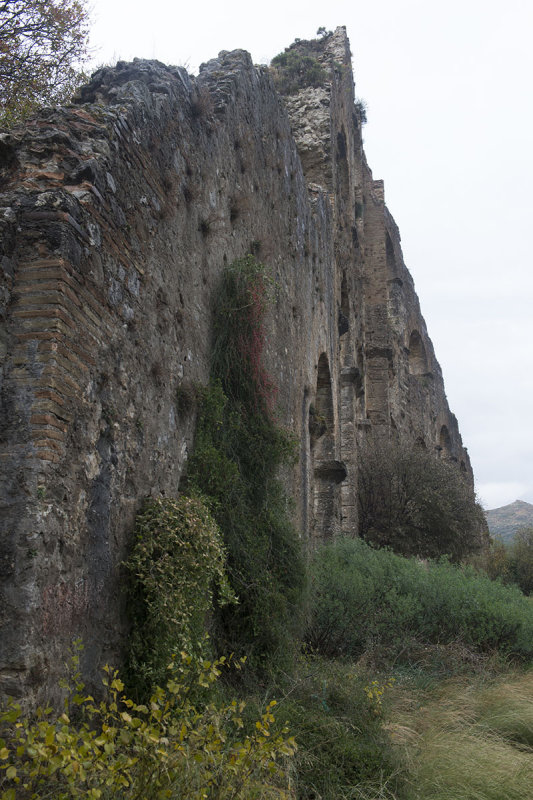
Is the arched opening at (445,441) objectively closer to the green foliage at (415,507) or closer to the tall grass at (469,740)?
the green foliage at (415,507)

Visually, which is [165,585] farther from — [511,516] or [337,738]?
[511,516]

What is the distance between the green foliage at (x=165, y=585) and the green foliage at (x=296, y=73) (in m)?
12.1

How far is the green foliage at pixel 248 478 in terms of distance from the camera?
5020 millimetres

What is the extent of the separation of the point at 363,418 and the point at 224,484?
12107 mm

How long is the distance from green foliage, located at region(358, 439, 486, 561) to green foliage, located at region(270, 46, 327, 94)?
8.03 m

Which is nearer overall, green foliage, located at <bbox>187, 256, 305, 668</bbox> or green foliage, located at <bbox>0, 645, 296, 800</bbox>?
green foliage, located at <bbox>0, 645, 296, 800</bbox>

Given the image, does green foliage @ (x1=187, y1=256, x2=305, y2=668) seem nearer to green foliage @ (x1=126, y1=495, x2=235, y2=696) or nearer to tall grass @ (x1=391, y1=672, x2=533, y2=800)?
green foliage @ (x1=126, y1=495, x2=235, y2=696)

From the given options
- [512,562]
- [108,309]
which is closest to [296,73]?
[108,309]

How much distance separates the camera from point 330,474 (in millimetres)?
11641

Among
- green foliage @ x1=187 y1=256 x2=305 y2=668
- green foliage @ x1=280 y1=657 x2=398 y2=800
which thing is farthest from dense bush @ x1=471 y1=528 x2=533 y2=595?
green foliage @ x1=280 y1=657 x2=398 y2=800

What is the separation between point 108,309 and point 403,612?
507 centimetres

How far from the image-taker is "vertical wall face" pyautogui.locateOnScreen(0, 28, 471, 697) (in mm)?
3053

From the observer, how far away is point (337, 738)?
3.95m

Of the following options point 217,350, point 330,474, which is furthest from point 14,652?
point 330,474
